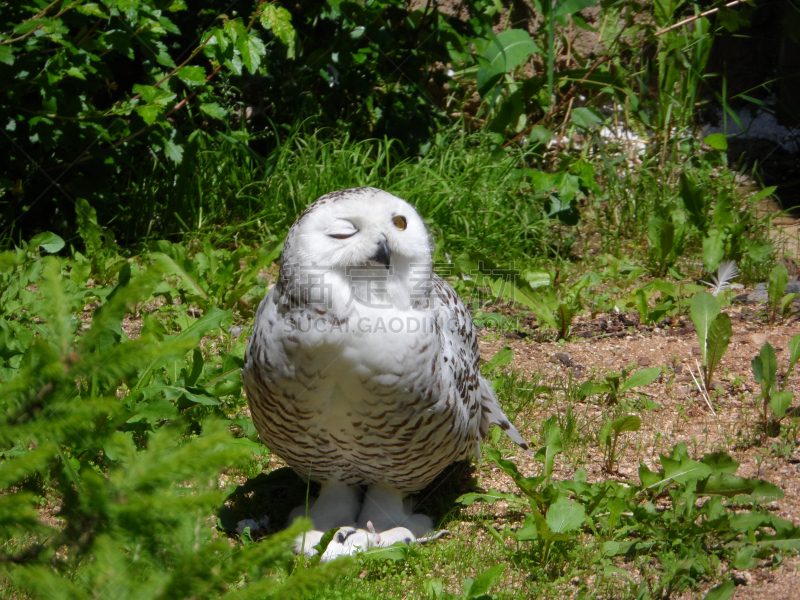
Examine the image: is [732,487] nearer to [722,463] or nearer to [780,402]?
[722,463]

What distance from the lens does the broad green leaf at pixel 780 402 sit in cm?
294

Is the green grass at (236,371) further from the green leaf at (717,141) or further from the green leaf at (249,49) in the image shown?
the green leaf at (249,49)

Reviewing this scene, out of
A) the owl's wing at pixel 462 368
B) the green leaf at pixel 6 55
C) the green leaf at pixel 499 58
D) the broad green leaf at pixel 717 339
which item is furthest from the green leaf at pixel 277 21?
the broad green leaf at pixel 717 339

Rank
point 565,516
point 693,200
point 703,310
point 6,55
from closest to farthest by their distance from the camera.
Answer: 1. point 565,516
2. point 6,55
3. point 703,310
4. point 693,200

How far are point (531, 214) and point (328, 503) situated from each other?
8.97 feet

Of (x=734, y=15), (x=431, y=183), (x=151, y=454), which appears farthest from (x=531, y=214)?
(x=151, y=454)

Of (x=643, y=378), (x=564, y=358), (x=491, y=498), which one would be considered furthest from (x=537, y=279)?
(x=491, y=498)

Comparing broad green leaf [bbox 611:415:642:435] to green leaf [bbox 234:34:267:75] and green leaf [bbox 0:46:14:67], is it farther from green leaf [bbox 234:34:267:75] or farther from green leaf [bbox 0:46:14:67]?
green leaf [bbox 0:46:14:67]

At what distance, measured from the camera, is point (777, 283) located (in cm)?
386

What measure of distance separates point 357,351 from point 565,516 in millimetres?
910

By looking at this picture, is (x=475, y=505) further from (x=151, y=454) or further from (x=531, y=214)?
(x=531, y=214)

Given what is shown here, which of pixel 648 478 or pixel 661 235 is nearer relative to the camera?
pixel 648 478

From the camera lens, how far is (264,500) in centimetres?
283

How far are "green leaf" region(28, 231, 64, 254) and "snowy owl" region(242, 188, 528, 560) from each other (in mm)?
2411
